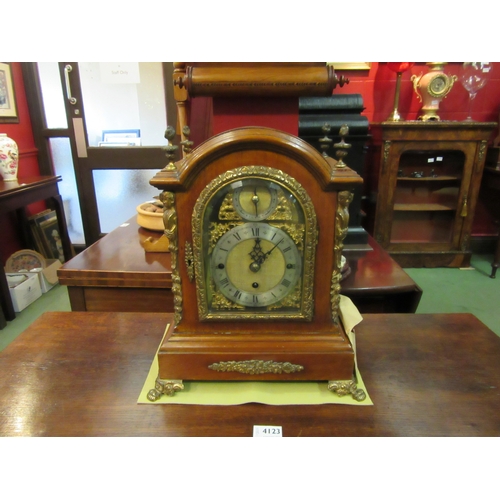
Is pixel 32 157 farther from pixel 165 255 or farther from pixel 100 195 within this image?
pixel 165 255

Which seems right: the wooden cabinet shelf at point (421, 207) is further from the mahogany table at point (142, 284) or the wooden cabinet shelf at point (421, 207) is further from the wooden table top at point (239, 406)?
the wooden table top at point (239, 406)

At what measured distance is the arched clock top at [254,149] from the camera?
0.57 metres

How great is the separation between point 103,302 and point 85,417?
0.62m

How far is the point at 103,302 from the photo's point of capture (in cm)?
117

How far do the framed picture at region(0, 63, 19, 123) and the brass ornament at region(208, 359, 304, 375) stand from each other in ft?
8.04

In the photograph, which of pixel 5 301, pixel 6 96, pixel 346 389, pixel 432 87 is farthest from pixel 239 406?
pixel 6 96

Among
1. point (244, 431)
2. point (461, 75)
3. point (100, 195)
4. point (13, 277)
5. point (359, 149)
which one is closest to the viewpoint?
point (244, 431)

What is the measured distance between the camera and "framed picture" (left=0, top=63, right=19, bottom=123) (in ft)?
7.51

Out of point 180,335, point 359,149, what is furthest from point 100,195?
point 180,335

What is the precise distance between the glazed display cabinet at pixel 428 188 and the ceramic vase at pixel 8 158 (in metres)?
2.16

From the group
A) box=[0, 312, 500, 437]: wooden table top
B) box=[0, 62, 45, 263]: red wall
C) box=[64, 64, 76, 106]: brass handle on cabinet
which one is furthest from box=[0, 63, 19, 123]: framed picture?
box=[0, 312, 500, 437]: wooden table top

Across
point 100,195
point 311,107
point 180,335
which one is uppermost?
point 311,107

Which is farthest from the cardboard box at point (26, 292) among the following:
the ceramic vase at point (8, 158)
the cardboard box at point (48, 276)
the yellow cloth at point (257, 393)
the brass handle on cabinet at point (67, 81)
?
the yellow cloth at point (257, 393)

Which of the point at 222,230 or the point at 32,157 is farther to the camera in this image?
the point at 32,157
